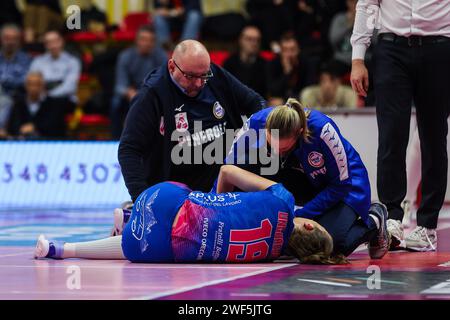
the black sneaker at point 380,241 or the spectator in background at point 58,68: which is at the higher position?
the spectator in background at point 58,68

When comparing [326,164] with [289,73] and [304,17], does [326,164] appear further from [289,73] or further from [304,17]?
[304,17]

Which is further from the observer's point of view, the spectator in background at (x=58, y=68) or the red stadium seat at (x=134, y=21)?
the red stadium seat at (x=134, y=21)

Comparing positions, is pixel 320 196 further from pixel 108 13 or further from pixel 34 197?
pixel 108 13

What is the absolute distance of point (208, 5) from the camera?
14.7 metres

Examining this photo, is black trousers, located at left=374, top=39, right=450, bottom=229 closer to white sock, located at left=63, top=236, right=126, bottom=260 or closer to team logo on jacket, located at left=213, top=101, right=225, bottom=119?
team logo on jacket, located at left=213, top=101, right=225, bottom=119

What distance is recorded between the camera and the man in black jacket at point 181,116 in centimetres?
634

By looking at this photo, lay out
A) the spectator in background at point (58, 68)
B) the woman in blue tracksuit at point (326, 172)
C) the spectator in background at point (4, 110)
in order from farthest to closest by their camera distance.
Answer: the spectator in background at point (58, 68) → the spectator in background at point (4, 110) → the woman in blue tracksuit at point (326, 172)

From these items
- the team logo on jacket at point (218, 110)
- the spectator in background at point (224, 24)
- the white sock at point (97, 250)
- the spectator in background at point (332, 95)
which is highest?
the spectator in background at point (224, 24)

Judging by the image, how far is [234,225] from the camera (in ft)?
16.7

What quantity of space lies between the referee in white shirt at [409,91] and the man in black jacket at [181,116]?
100 cm

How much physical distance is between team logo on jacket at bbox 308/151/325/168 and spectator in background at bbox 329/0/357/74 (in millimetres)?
6694

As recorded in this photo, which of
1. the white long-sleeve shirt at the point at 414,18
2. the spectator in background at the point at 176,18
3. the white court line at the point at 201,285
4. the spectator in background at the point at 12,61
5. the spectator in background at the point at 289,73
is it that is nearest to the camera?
the white court line at the point at 201,285

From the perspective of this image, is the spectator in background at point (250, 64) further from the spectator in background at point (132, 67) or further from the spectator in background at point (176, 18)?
the spectator in background at point (176, 18)

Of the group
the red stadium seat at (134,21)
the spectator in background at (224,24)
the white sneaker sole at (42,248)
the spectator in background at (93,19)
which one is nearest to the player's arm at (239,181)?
the white sneaker sole at (42,248)
